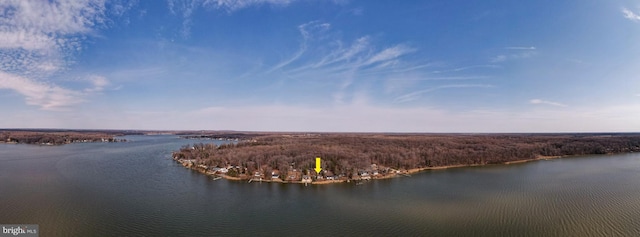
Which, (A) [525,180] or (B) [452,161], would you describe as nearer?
(A) [525,180]

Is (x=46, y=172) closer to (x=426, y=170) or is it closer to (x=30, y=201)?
(x=30, y=201)

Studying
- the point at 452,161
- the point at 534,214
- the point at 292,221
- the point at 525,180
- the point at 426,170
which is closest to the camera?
the point at 292,221

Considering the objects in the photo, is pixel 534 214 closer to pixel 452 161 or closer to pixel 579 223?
pixel 579 223

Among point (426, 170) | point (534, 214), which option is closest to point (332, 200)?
point (534, 214)

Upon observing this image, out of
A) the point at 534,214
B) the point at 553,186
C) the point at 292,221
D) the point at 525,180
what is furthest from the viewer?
the point at 525,180

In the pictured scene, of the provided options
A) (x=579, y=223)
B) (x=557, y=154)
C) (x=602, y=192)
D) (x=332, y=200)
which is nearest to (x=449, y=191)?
(x=579, y=223)

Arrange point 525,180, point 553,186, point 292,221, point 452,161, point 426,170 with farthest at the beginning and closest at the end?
point 452,161, point 426,170, point 525,180, point 553,186, point 292,221
